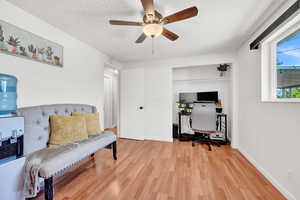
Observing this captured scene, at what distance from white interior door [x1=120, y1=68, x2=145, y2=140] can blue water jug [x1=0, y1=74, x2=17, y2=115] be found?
2.42 m

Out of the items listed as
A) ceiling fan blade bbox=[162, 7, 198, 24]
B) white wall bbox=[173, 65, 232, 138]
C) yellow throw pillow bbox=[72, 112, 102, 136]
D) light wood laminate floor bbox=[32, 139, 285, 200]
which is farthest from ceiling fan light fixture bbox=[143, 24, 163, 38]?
white wall bbox=[173, 65, 232, 138]

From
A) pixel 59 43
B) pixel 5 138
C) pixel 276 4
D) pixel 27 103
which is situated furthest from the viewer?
pixel 59 43

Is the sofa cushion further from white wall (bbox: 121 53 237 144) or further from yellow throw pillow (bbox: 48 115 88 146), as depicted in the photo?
white wall (bbox: 121 53 237 144)

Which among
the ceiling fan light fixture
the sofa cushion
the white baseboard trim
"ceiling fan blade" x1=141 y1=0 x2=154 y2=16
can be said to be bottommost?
the white baseboard trim

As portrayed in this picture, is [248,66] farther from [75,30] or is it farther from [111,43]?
[75,30]

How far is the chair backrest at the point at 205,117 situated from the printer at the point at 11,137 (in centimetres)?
294

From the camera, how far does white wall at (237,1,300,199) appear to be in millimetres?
1369

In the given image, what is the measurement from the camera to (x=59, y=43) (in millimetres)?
2096

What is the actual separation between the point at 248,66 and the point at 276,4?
1.06 meters

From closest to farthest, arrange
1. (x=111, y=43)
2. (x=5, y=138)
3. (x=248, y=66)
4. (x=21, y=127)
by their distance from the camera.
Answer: (x=5, y=138) → (x=21, y=127) → (x=248, y=66) → (x=111, y=43)

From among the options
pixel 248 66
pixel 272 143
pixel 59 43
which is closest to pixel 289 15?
pixel 248 66

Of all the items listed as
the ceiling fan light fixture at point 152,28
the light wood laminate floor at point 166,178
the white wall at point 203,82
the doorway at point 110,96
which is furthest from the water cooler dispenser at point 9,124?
the white wall at point 203,82

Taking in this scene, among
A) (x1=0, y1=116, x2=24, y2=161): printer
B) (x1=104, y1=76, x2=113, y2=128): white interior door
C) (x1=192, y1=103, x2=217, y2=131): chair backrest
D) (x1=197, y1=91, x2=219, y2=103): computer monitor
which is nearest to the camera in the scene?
(x1=0, y1=116, x2=24, y2=161): printer

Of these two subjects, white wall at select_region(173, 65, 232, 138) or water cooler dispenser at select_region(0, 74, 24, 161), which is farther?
white wall at select_region(173, 65, 232, 138)
